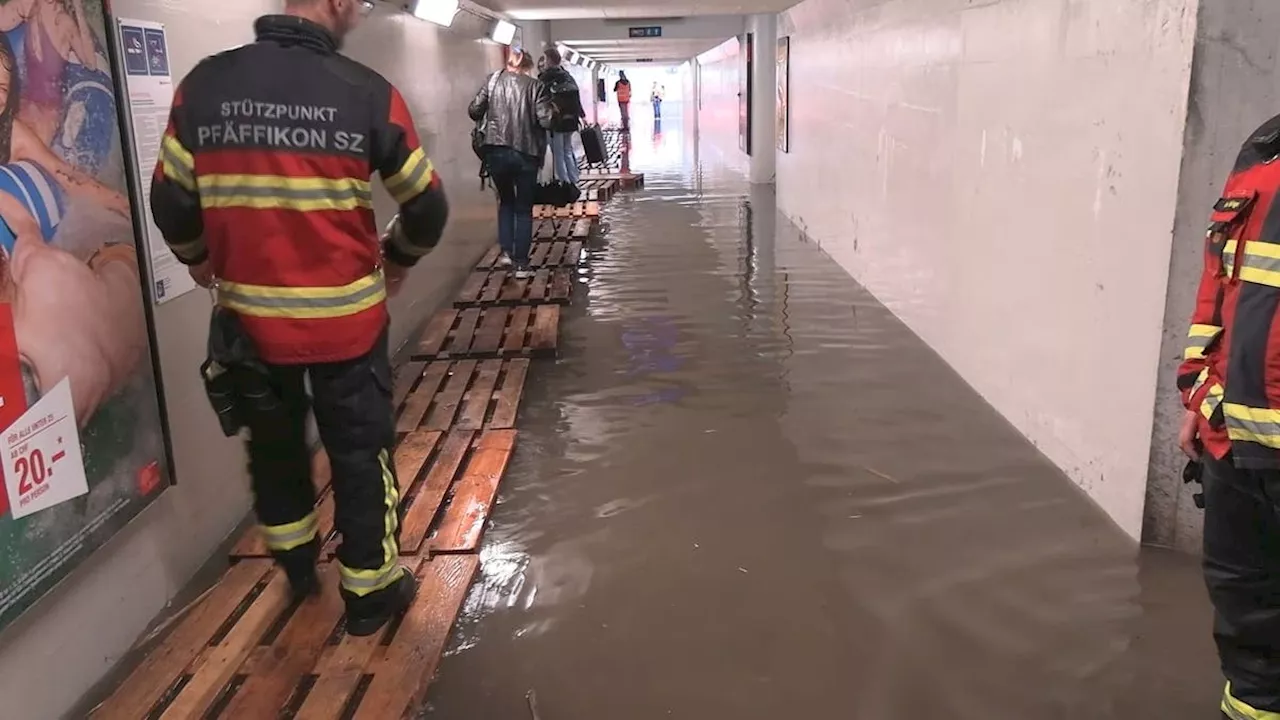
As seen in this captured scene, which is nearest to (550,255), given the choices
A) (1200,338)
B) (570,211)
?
(570,211)

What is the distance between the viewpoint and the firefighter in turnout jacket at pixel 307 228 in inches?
88.1

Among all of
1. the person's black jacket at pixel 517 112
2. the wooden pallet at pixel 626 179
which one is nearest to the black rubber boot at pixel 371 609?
the person's black jacket at pixel 517 112

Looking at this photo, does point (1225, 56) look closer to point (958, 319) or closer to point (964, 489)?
point (964, 489)

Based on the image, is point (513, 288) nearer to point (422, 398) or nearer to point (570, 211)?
point (422, 398)

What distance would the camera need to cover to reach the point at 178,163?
228 centimetres

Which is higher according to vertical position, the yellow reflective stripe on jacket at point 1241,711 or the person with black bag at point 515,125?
the person with black bag at point 515,125

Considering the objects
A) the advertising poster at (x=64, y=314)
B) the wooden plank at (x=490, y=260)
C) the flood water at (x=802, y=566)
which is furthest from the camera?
the wooden plank at (x=490, y=260)

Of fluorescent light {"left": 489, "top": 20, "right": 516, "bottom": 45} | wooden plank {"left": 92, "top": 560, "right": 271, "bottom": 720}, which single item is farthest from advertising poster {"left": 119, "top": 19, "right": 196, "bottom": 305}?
fluorescent light {"left": 489, "top": 20, "right": 516, "bottom": 45}

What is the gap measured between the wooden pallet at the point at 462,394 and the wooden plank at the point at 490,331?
0.14m

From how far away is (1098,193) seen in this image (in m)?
3.20

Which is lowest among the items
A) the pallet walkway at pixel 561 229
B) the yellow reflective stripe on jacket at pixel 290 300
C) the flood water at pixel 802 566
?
the flood water at pixel 802 566

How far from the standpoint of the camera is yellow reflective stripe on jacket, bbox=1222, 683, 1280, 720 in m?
1.92

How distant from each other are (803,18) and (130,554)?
7.97m

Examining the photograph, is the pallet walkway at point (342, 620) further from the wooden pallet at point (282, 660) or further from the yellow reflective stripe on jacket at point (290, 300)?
the yellow reflective stripe on jacket at point (290, 300)
